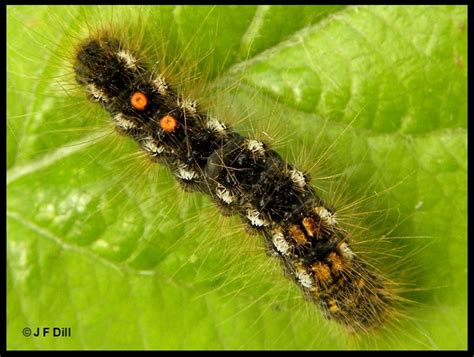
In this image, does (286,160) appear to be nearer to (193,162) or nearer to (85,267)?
(193,162)

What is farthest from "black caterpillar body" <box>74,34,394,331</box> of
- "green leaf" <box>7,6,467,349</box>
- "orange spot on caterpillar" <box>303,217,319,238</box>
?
"green leaf" <box>7,6,467,349</box>

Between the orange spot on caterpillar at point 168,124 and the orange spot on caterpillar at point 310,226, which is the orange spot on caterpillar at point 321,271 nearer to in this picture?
the orange spot on caterpillar at point 310,226

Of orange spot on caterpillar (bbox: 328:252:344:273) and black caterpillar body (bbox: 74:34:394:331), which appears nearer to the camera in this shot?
black caterpillar body (bbox: 74:34:394:331)

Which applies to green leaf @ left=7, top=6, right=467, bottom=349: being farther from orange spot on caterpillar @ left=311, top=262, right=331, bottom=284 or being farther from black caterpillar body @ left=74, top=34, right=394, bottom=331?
orange spot on caterpillar @ left=311, top=262, right=331, bottom=284

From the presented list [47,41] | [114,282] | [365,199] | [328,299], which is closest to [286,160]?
[365,199]

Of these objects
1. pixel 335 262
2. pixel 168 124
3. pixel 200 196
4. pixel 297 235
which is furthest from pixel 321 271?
pixel 168 124

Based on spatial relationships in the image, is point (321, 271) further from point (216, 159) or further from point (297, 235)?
point (216, 159)

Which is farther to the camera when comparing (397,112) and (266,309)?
(266,309)

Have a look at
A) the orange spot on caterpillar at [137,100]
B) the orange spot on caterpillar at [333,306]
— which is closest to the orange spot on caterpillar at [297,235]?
the orange spot on caterpillar at [333,306]
